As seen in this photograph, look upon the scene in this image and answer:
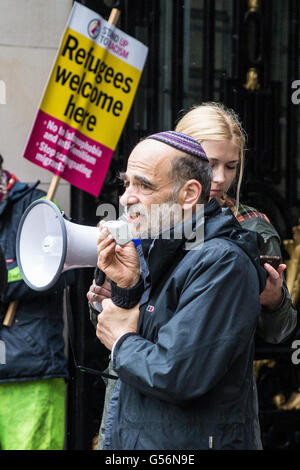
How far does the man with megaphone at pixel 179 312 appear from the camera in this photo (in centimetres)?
225

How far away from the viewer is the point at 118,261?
250 cm

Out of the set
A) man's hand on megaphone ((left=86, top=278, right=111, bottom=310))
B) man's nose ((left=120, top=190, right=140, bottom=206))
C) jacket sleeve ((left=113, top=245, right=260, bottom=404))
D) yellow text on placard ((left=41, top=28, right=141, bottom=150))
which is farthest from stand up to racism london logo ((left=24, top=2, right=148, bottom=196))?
jacket sleeve ((left=113, top=245, right=260, bottom=404))

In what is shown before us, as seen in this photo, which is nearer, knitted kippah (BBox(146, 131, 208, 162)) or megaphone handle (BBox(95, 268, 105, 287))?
knitted kippah (BBox(146, 131, 208, 162))

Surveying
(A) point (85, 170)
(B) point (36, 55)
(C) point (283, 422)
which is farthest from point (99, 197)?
(C) point (283, 422)

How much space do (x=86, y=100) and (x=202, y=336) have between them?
2.94 metres

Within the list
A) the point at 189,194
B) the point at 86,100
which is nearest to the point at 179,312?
the point at 189,194

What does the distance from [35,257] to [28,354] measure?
1595mm

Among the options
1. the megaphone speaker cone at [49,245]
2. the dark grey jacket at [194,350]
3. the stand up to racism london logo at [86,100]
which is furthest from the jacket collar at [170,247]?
the stand up to racism london logo at [86,100]

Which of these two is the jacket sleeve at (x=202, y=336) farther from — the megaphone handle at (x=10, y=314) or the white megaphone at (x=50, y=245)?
the megaphone handle at (x=10, y=314)

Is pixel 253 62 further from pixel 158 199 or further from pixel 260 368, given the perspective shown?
pixel 158 199

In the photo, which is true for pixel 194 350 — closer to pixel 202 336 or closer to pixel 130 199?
pixel 202 336

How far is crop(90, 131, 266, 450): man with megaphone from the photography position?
7.39 feet

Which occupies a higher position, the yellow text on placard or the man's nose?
the yellow text on placard

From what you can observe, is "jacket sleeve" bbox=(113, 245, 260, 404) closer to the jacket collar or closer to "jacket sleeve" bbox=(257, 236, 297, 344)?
the jacket collar
